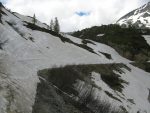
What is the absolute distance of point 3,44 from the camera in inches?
1443

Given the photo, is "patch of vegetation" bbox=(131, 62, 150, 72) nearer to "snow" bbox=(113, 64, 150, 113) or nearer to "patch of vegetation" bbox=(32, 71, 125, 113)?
"snow" bbox=(113, 64, 150, 113)

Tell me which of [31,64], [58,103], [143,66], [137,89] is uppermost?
[31,64]

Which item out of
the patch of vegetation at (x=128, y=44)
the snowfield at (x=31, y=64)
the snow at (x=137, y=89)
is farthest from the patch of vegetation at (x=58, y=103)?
the patch of vegetation at (x=128, y=44)

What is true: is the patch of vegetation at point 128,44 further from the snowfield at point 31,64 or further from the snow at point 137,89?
the snow at point 137,89

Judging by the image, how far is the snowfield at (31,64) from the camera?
773 inches

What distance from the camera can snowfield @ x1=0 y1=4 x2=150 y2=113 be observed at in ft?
64.4

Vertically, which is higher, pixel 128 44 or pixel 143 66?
pixel 128 44

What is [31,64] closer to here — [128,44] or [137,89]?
[137,89]

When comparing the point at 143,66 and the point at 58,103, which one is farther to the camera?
the point at 143,66

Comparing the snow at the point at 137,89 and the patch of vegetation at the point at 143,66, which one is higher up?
the patch of vegetation at the point at 143,66

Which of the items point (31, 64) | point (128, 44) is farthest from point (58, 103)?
point (128, 44)

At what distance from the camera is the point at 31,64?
3378 centimetres

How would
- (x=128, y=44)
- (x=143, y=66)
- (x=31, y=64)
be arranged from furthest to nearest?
(x=128, y=44) < (x=143, y=66) < (x=31, y=64)

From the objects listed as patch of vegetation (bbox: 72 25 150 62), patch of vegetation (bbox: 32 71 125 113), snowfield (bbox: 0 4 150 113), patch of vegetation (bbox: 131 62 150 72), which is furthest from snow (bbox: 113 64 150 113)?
patch of vegetation (bbox: 72 25 150 62)
